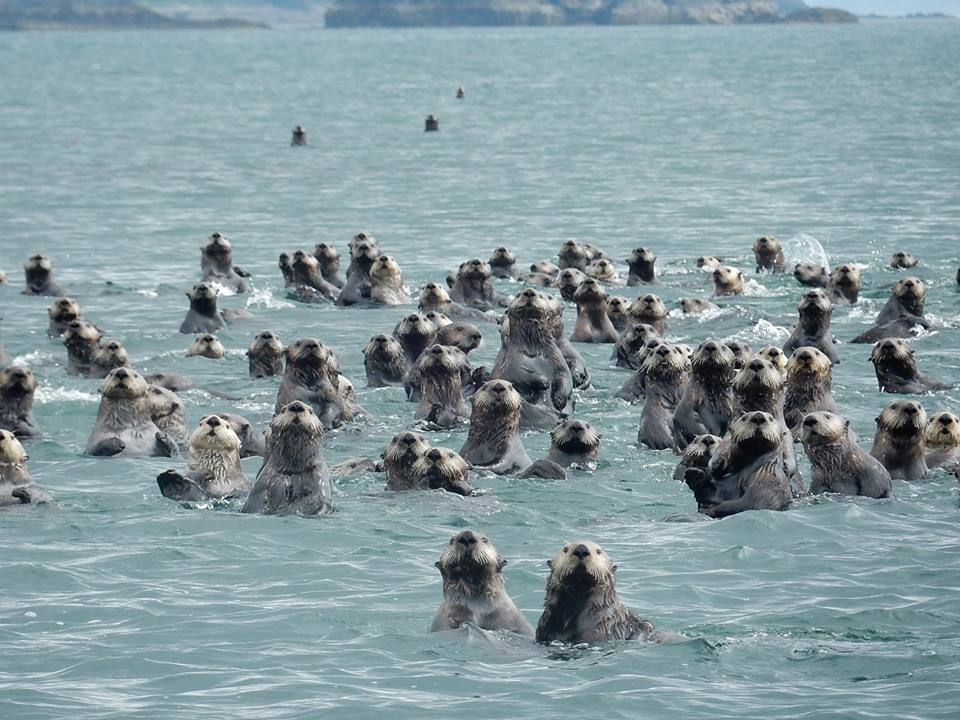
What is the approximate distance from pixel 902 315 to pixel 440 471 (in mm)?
11388

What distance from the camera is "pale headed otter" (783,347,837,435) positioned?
2027cm

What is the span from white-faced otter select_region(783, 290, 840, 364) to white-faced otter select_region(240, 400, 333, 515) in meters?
8.30

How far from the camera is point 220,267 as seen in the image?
34.6m

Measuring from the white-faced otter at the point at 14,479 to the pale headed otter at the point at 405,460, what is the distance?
3.32 meters

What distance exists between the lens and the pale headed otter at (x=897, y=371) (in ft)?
76.5

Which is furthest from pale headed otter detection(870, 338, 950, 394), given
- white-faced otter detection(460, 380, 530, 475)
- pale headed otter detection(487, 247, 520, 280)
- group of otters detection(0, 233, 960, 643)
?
pale headed otter detection(487, 247, 520, 280)

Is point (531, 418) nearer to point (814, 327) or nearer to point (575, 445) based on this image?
point (575, 445)

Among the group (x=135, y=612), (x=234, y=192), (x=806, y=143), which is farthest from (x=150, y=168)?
(x=135, y=612)

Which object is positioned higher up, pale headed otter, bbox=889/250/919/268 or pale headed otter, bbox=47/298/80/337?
pale headed otter, bbox=889/250/919/268

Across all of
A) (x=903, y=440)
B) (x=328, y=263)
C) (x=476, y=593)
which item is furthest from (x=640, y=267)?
(x=476, y=593)

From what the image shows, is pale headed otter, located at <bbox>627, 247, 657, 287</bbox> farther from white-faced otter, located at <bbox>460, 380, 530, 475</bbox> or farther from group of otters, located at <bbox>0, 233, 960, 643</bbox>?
white-faced otter, located at <bbox>460, 380, 530, 475</bbox>

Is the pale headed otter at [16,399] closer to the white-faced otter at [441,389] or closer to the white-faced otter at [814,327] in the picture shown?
the white-faced otter at [441,389]

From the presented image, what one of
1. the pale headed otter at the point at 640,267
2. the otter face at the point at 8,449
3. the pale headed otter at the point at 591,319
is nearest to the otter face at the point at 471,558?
the otter face at the point at 8,449

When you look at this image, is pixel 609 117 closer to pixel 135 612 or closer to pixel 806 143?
pixel 806 143
